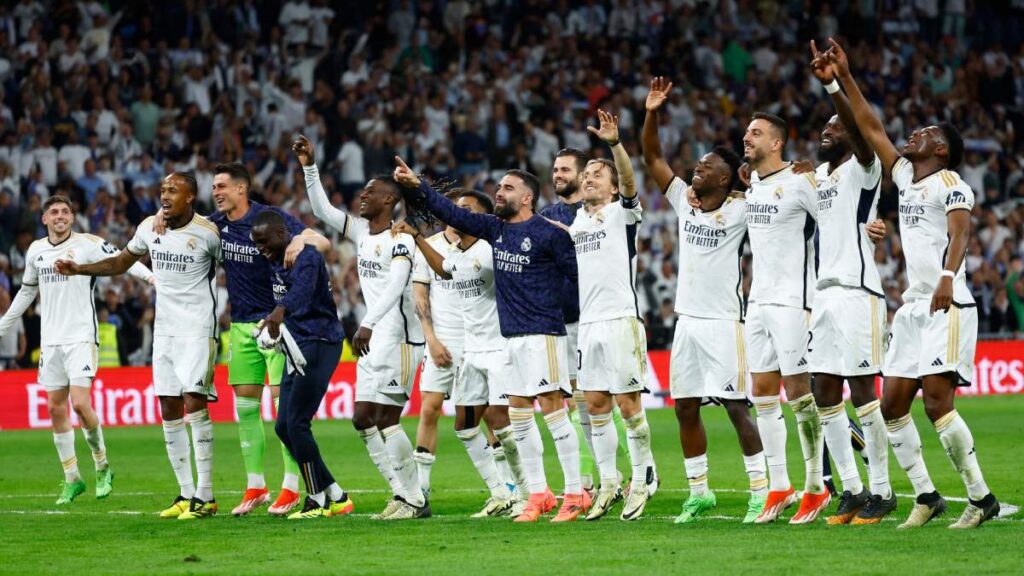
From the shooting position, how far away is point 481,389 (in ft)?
43.4

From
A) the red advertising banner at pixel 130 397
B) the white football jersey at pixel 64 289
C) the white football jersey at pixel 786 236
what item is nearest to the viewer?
the white football jersey at pixel 786 236

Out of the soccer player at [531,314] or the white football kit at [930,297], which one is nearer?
the white football kit at [930,297]

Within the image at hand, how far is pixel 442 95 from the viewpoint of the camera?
31.9 metres

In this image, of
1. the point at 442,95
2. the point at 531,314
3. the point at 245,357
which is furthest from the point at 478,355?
the point at 442,95

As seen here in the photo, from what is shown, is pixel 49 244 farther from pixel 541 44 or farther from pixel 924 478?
pixel 541 44

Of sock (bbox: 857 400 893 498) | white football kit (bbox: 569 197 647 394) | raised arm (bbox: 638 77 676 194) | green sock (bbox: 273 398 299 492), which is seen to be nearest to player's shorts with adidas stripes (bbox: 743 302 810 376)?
sock (bbox: 857 400 893 498)

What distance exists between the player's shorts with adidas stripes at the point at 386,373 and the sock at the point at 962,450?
457 cm

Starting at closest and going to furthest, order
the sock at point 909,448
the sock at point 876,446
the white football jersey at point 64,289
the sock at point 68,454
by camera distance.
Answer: the sock at point 909,448 < the sock at point 876,446 < the sock at point 68,454 < the white football jersey at point 64,289

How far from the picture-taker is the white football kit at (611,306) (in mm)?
11977

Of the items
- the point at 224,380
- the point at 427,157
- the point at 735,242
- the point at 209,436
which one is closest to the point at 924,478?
the point at 735,242

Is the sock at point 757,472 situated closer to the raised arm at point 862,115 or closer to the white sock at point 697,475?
the white sock at point 697,475

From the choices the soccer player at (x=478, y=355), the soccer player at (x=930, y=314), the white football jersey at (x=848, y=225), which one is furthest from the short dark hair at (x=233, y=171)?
the soccer player at (x=930, y=314)

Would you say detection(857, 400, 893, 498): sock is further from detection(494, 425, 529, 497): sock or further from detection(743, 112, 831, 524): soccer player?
detection(494, 425, 529, 497): sock

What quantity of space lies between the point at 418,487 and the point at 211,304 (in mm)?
2501
